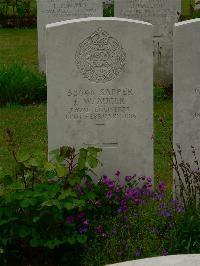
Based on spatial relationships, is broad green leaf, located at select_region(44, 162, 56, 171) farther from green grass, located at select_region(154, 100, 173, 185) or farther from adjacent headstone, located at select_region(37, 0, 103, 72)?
adjacent headstone, located at select_region(37, 0, 103, 72)

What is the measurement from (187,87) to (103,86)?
2.11 ft

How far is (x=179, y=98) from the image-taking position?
587 cm

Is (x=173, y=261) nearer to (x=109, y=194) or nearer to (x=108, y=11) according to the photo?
(x=109, y=194)

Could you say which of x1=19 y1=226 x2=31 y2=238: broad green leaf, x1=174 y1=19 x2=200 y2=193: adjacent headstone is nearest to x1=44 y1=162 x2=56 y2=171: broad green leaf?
x1=19 y1=226 x2=31 y2=238: broad green leaf

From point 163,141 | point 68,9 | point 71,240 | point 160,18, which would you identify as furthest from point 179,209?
point 160,18

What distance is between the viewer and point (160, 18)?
1109 cm

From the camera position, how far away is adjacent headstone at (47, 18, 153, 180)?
585cm

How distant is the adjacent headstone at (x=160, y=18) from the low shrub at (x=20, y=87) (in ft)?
5.55

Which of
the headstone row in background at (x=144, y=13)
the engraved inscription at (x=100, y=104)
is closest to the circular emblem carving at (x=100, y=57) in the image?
the engraved inscription at (x=100, y=104)

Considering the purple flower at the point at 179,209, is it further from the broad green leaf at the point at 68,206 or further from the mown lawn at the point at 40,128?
the mown lawn at the point at 40,128

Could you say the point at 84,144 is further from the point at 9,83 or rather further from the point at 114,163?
the point at 9,83

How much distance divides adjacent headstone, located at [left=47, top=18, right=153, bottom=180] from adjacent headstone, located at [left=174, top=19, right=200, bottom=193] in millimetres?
228

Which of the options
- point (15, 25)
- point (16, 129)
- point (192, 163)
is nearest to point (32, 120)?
point (16, 129)

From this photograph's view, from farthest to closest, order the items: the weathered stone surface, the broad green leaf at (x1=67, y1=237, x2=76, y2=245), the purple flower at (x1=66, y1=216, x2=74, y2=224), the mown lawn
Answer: the mown lawn, the purple flower at (x1=66, y1=216, x2=74, y2=224), the broad green leaf at (x1=67, y1=237, x2=76, y2=245), the weathered stone surface
